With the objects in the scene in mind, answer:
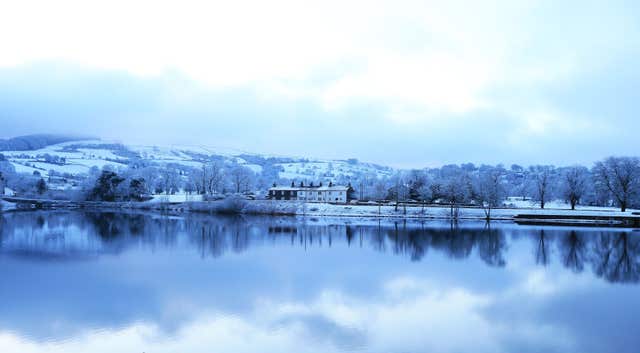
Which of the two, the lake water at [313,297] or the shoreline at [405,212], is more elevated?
the shoreline at [405,212]

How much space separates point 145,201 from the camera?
76.4 metres

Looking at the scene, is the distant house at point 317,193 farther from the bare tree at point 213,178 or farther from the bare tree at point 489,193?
the bare tree at point 489,193

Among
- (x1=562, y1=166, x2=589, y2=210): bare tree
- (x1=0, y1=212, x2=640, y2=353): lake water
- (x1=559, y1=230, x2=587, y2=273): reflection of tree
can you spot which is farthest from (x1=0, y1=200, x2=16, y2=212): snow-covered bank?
(x1=562, y1=166, x2=589, y2=210): bare tree

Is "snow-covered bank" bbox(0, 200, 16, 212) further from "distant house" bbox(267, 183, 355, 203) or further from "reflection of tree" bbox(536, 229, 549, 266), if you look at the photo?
"reflection of tree" bbox(536, 229, 549, 266)

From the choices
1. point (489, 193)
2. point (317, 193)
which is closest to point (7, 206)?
point (317, 193)

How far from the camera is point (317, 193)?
84125mm

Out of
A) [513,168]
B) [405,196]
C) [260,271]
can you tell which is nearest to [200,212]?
[405,196]

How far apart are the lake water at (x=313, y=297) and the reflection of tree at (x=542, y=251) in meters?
0.12

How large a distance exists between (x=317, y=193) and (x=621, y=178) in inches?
1673

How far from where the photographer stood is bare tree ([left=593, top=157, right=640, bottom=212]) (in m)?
58.0

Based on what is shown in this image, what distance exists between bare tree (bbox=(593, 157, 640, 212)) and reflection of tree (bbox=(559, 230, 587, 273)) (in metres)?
24.3

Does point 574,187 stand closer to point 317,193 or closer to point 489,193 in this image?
point 489,193

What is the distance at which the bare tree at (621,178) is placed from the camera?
58000 mm

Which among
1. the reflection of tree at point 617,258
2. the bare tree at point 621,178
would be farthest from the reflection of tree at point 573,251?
the bare tree at point 621,178
